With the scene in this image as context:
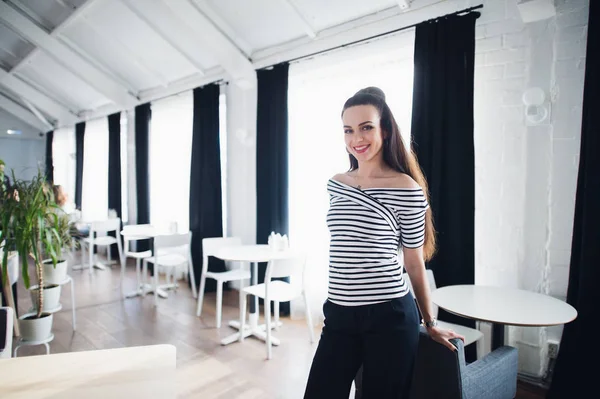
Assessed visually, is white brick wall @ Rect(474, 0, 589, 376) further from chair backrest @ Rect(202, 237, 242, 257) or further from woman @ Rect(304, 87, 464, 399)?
chair backrest @ Rect(202, 237, 242, 257)

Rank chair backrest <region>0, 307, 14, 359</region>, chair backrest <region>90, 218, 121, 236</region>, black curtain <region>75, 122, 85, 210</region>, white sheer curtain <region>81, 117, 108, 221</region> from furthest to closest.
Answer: black curtain <region>75, 122, 85, 210</region>
white sheer curtain <region>81, 117, 108, 221</region>
chair backrest <region>90, 218, 121, 236</region>
chair backrest <region>0, 307, 14, 359</region>

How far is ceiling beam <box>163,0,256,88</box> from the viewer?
344 centimetres

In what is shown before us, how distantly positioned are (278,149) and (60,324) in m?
2.49

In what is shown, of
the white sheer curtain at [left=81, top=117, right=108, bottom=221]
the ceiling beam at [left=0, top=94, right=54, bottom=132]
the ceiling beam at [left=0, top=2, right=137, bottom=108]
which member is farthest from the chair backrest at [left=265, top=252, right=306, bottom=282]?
the ceiling beam at [left=0, top=94, right=54, bottom=132]

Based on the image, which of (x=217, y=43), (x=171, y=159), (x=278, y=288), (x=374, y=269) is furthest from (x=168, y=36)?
(x=374, y=269)

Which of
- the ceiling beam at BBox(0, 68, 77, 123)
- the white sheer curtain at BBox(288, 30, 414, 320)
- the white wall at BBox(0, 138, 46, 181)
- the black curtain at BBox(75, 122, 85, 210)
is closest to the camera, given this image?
the white sheer curtain at BBox(288, 30, 414, 320)

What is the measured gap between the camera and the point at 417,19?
2.70 meters

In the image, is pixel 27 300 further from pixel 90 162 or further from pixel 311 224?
pixel 90 162

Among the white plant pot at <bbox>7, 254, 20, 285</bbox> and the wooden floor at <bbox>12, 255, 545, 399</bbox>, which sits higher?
the white plant pot at <bbox>7, 254, 20, 285</bbox>

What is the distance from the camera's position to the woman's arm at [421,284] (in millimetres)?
1149

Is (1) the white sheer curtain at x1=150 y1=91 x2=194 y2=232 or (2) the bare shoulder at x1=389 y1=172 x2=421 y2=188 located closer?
(2) the bare shoulder at x1=389 y1=172 x2=421 y2=188

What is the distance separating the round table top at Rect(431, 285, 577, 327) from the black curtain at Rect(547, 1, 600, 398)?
0.21 meters

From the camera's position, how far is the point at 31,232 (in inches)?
90.6

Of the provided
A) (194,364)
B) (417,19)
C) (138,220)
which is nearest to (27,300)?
(138,220)
